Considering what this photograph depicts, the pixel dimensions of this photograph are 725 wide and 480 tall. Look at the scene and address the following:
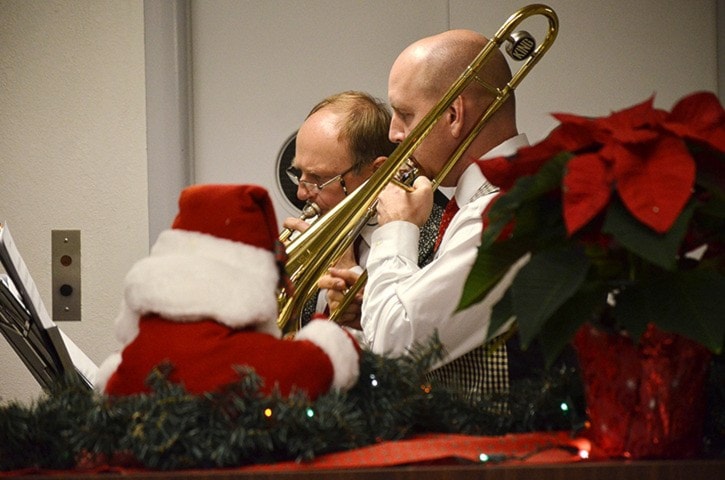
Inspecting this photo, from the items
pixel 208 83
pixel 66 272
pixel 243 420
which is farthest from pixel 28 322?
pixel 208 83

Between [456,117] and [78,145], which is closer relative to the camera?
[456,117]

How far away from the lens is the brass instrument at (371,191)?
1.67 meters

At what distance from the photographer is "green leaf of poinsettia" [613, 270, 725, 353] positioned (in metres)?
0.74

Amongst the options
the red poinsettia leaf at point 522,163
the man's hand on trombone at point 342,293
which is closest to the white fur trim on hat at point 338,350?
the red poinsettia leaf at point 522,163

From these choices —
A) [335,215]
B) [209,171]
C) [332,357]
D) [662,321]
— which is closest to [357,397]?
→ [332,357]

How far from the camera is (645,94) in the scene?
8.87 feet

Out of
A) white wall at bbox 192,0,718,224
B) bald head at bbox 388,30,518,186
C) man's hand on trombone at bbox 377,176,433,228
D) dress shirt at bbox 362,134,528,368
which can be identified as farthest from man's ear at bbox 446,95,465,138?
white wall at bbox 192,0,718,224

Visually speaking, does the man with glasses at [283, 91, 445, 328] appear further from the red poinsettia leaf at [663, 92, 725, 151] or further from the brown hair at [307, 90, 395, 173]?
the red poinsettia leaf at [663, 92, 725, 151]

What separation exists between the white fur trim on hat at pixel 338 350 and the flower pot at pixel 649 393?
23 cm

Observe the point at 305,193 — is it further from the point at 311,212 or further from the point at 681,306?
the point at 681,306

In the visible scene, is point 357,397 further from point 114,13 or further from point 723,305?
point 114,13

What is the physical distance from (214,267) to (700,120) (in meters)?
0.44

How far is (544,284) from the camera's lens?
76cm

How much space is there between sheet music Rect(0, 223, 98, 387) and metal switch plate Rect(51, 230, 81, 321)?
1.27 metres
